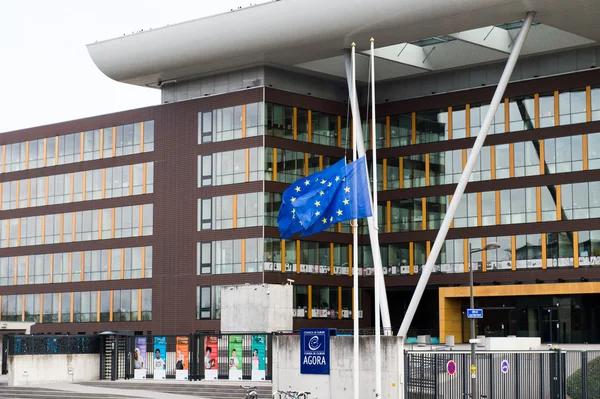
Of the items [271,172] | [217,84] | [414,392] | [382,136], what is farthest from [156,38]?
[414,392]

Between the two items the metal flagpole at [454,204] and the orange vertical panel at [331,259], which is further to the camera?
the orange vertical panel at [331,259]

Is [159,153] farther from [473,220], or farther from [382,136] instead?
[473,220]

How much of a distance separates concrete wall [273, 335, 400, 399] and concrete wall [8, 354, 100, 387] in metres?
13.4

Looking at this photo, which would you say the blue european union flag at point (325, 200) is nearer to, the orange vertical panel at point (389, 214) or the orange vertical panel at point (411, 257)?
the orange vertical panel at point (411, 257)

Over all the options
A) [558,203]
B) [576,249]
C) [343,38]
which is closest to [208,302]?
[343,38]

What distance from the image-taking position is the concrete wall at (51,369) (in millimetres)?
46656

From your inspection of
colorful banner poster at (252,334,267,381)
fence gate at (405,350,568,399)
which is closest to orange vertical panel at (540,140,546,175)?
colorful banner poster at (252,334,267,381)

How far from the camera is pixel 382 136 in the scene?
260ft

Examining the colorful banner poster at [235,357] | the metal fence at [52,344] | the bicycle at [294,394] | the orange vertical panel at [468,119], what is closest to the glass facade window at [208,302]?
the orange vertical panel at [468,119]

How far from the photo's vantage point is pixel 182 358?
4628 cm

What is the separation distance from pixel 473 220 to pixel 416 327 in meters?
9.45

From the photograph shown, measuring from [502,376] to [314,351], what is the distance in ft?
20.5

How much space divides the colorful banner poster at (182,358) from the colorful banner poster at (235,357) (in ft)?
7.48

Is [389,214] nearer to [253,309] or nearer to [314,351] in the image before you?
[253,309]
